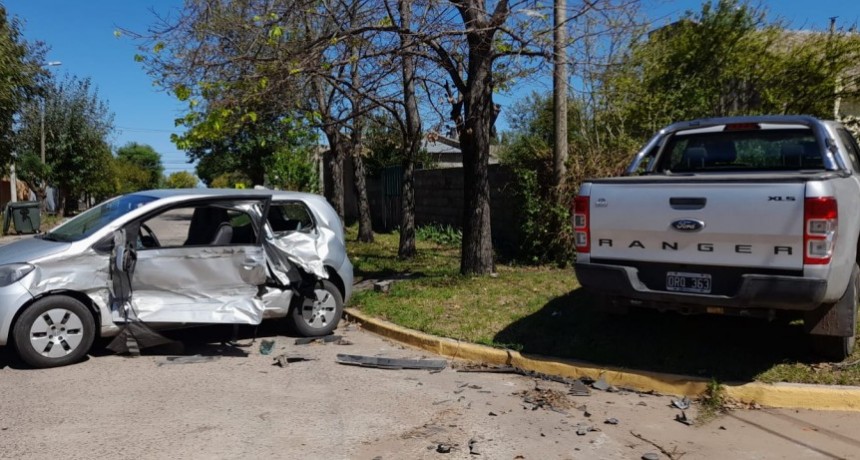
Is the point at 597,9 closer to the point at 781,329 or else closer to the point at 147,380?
the point at 781,329

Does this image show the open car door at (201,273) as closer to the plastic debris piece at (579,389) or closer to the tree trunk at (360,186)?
the plastic debris piece at (579,389)

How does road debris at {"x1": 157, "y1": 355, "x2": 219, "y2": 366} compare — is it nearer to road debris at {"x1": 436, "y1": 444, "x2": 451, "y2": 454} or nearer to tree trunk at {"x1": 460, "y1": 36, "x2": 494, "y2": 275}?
road debris at {"x1": 436, "y1": 444, "x2": 451, "y2": 454}

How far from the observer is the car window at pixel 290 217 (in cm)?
788

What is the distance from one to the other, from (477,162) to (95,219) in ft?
16.4

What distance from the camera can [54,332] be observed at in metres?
6.25

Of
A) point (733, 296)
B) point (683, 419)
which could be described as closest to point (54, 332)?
point (683, 419)

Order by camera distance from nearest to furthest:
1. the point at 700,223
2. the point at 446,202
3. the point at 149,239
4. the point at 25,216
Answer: the point at 700,223, the point at 149,239, the point at 446,202, the point at 25,216

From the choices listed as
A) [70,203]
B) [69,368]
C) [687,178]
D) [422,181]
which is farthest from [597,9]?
[70,203]

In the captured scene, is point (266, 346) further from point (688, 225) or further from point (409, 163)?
point (409, 163)

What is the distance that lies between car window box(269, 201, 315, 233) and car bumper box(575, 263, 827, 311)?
11.0 ft

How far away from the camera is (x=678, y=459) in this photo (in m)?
4.42

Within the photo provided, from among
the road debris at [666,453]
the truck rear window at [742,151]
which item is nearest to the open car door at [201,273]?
the road debris at [666,453]

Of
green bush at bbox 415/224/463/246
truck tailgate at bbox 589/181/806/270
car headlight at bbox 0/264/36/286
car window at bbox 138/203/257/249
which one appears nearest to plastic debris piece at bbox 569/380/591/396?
truck tailgate at bbox 589/181/806/270

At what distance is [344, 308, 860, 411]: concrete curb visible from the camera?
5.32m
